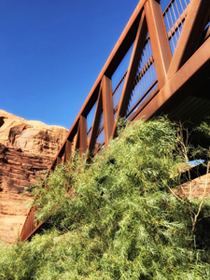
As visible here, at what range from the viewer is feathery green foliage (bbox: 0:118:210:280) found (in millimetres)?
2307

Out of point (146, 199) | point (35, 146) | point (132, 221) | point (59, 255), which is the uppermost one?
point (35, 146)

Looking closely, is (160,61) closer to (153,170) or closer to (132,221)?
(153,170)

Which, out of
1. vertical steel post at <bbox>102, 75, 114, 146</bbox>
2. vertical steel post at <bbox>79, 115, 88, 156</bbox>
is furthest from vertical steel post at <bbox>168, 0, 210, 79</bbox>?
vertical steel post at <bbox>79, 115, 88, 156</bbox>

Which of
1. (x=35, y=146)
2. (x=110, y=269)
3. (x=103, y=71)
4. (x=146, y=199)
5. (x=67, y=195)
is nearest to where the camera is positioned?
(x=146, y=199)

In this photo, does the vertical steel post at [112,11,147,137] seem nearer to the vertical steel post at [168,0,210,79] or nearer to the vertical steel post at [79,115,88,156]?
the vertical steel post at [168,0,210,79]

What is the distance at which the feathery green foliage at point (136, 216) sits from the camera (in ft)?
7.57

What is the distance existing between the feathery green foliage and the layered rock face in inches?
354

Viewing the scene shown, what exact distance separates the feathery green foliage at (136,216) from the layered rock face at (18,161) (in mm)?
9001

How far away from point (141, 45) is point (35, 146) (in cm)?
2411

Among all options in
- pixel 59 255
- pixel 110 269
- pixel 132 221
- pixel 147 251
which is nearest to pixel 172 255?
pixel 147 251

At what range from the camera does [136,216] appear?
7.91ft

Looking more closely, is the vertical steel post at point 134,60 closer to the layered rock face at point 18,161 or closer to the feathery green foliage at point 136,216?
the feathery green foliage at point 136,216

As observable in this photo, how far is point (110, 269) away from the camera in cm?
267

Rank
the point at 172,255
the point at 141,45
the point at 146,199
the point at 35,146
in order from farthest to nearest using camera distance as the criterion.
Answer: the point at 35,146, the point at 141,45, the point at 146,199, the point at 172,255
